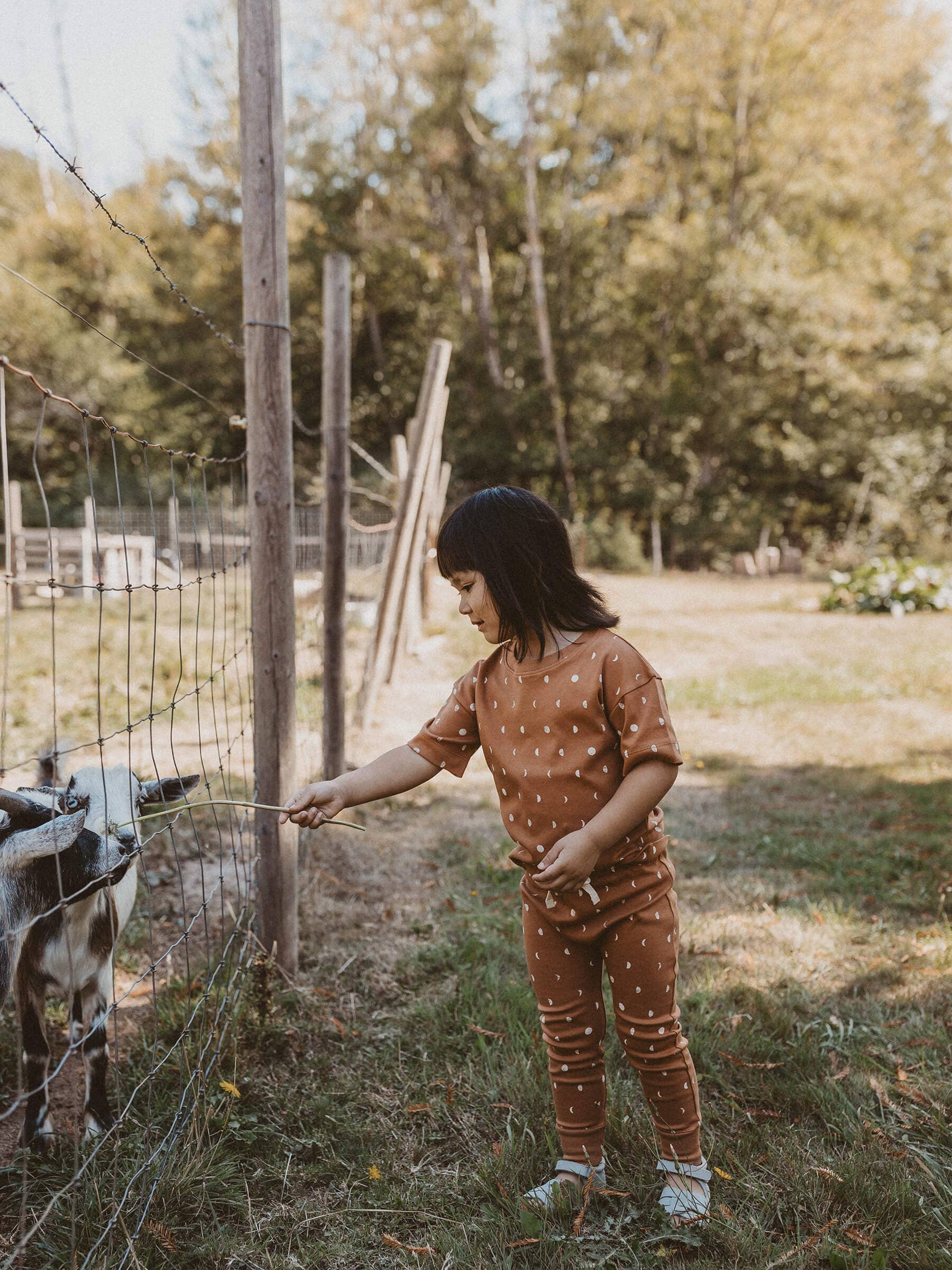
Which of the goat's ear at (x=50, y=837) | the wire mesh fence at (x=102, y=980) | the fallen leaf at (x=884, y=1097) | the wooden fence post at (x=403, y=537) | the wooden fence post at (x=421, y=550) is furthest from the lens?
the wooden fence post at (x=421, y=550)

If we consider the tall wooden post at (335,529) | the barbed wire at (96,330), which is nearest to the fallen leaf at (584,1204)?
the barbed wire at (96,330)

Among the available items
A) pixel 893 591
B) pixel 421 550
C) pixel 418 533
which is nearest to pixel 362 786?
pixel 418 533

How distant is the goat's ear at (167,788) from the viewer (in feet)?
7.12

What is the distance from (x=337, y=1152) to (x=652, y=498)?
71.1 feet

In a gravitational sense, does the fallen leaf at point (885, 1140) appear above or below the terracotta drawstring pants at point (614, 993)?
below

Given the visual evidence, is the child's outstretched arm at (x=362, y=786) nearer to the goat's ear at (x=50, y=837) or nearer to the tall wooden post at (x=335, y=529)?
the goat's ear at (x=50, y=837)

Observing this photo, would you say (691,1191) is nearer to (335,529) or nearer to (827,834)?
(827,834)

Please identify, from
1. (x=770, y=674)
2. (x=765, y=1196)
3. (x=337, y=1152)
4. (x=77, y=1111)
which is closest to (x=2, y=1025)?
Result: (x=77, y=1111)

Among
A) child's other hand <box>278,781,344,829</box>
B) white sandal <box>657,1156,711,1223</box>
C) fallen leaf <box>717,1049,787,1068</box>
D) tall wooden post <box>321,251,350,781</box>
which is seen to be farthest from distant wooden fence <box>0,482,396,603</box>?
white sandal <box>657,1156,711,1223</box>

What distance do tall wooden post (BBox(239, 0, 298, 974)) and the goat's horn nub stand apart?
3.19 feet

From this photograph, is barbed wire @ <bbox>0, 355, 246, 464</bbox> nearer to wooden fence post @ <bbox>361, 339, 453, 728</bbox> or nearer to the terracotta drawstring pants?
the terracotta drawstring pants

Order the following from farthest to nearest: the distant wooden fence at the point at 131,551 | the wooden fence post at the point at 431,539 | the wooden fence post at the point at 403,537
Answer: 1. the distant wooden fence at the point at 131,551
2. the wooden fence post at the point at 431,539
3. the wooden fence post at the point at 403,537

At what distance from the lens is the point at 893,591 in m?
12.7

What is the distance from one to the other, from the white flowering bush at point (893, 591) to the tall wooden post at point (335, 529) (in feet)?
32.5
